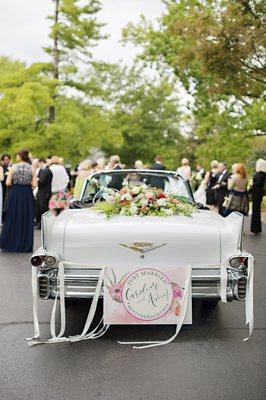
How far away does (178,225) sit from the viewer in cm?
640

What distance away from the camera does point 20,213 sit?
12297mm

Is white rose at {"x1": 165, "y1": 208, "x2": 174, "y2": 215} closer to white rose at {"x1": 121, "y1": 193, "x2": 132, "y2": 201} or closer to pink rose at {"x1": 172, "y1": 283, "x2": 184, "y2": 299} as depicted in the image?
white rose at {"x1": 121, "y1": 193, "x2": 132, "y2": 201}

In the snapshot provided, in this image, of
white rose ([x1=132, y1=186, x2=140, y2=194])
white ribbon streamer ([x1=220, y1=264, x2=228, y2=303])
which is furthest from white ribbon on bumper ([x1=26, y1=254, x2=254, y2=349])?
white rose ([x1=132, y1=186, x2=140, y2=194])

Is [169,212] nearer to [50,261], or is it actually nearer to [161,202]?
[161,202]

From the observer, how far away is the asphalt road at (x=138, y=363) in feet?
15.3

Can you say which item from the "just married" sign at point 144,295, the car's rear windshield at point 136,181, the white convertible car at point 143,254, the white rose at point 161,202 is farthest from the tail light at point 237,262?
the car's rear windshield at point 136,181

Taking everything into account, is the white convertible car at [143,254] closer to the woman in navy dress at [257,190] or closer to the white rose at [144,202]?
the white rose at [144,202]

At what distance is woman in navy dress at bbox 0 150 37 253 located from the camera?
12.1m

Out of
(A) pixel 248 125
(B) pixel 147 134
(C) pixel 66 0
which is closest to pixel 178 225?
(A) pixel 248 125

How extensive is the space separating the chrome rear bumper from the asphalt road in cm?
40

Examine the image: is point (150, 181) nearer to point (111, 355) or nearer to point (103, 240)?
point (103, 240)

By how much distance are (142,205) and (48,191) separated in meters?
10.4

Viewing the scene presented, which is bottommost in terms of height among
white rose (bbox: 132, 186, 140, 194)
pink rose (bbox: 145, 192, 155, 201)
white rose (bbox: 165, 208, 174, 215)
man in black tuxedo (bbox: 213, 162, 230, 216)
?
man in black tuxedo (bbox: 213, 162, 230, 216)

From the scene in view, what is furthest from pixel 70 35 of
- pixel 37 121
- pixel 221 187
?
pixel 221 187
